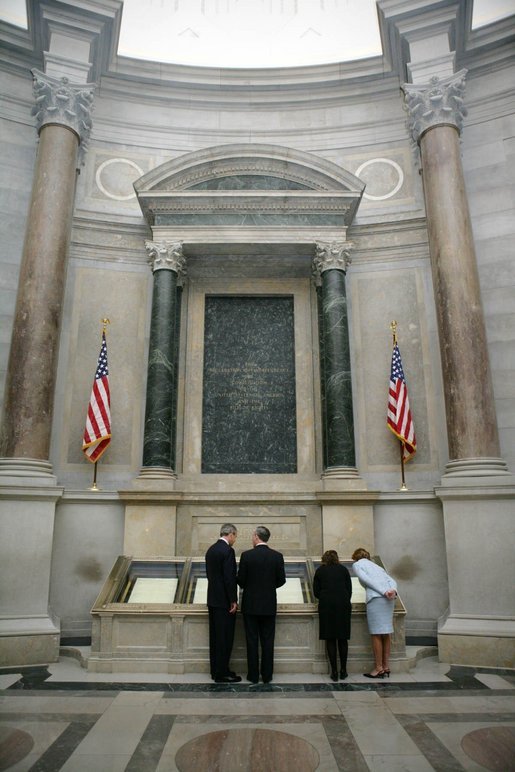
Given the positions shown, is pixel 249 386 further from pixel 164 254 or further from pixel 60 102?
pixel 60 102

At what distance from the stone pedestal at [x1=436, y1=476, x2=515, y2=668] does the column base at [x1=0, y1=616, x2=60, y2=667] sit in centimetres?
530

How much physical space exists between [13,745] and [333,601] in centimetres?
351

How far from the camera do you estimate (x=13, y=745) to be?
4551 millimetres

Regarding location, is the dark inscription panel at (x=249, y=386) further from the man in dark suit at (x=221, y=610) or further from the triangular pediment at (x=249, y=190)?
the man in dark suit at (x=221, y=610)

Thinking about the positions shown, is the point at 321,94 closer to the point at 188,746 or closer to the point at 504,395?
the point at 504,395

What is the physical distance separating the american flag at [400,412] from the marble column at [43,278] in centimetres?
592

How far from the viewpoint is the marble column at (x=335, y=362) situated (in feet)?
34.9

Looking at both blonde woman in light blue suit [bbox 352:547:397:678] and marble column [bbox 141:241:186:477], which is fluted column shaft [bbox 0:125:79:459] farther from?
blonde woman in light blue suit [bbox 352:547:397:678]

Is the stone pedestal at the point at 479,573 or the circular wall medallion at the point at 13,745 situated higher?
the stone pedestal at the point at 479,573

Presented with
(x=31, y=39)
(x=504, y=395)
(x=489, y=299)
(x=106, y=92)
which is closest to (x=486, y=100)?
(x=489, y=299)

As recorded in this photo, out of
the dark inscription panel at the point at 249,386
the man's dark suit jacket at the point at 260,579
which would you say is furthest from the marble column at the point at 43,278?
the man's dark suit jacket at the point at 260,579

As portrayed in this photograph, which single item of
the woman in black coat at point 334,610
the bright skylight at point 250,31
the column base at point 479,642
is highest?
the bright skylight at point 250,31

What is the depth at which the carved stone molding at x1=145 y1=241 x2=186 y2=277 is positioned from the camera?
11.5 meters

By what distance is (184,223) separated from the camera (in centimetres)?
1182
